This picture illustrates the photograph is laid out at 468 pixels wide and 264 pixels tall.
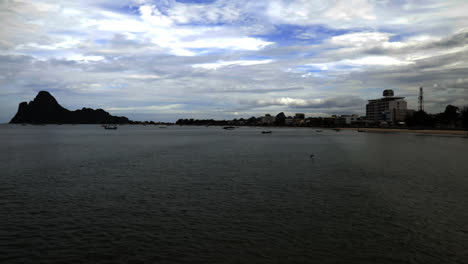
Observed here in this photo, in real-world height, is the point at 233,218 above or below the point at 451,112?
below

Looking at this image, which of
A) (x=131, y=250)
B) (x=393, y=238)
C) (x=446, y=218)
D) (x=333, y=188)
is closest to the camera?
(x=131, y=250)

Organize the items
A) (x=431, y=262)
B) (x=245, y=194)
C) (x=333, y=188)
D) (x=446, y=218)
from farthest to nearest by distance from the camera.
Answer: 1. (x=333, y=188)
2. (x=245, y=194)
3. (x=446, y=218)
4. (x=431, y=262)

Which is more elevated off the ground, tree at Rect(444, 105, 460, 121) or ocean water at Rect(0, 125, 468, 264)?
tree at Rect(444, 105, 460, 121)

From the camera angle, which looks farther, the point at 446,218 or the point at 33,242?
the point at 446,218

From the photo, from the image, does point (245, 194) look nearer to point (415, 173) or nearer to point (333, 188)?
point (333, 188)

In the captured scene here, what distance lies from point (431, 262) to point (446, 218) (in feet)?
20.9

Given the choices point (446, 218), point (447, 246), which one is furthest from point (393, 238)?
point (446, 218)

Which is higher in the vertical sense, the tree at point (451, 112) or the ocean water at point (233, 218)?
the tree at point (451, 112)

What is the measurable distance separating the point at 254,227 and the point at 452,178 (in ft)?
76.2

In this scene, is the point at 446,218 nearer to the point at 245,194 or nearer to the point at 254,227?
the point at 254,227

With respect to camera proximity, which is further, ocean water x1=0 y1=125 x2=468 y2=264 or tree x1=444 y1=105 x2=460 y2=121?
tree x1=444 y1=105 x2=460 y2=121

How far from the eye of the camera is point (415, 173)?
32656 mm

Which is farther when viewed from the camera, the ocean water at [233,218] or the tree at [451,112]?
the tree at [451,112]

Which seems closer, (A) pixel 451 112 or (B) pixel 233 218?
(B) pixel 233 218
